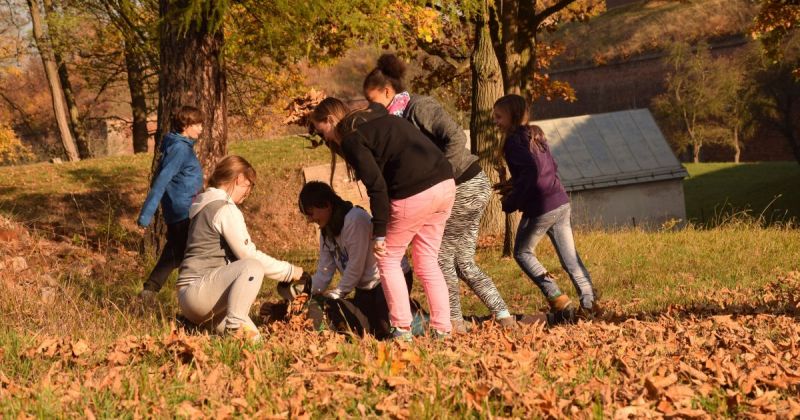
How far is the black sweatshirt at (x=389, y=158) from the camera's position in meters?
5.26

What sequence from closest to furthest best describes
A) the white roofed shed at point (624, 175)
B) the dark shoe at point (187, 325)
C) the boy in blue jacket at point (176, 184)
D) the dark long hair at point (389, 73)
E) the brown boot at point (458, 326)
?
the dark shoe at point (187, 325)
the dark long hair at point (389, 73)
the brown boot at point (458, 326)
the boy in blue jacket at point (176, 184)
the white roofed shed at point (624, 175)

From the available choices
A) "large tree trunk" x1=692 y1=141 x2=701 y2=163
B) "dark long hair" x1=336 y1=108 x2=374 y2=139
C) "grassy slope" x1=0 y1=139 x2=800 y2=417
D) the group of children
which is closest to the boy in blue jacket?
"grassy slope" x1=0 y1=139 x2=800 y2=417

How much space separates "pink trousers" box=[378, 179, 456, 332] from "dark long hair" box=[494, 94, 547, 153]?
1458mm

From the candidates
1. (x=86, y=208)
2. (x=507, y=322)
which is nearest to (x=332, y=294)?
(x=507, y=322)

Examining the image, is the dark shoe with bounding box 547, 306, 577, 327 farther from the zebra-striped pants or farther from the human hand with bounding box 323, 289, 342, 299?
the human hand with bounding box 323, 289, 342, 299

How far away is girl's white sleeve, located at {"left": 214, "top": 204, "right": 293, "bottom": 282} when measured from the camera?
224 inches

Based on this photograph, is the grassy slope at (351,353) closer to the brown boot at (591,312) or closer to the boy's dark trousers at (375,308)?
the brown boot at (591,312)

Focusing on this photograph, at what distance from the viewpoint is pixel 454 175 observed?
6113 mm

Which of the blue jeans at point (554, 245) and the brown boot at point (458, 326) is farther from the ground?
the blue jeans at point (554, 245)

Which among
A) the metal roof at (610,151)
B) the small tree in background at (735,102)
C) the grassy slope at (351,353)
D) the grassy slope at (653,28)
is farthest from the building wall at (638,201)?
the grassy slope at (351,353)

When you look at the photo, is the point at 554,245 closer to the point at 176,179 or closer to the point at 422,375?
the point at 422,375

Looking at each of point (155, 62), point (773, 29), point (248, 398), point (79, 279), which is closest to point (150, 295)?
point (79, 279)

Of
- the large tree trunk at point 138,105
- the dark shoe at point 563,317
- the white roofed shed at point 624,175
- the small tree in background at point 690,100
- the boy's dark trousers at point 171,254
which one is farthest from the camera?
the small tree in background at point 690,100

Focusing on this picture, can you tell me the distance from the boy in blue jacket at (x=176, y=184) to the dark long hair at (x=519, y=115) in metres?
2.86
